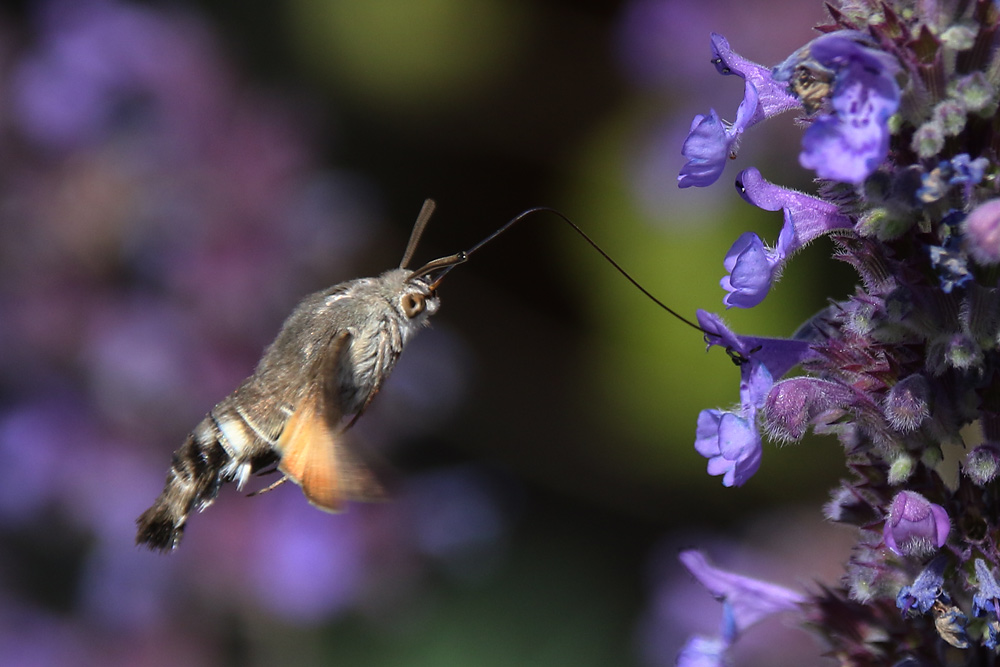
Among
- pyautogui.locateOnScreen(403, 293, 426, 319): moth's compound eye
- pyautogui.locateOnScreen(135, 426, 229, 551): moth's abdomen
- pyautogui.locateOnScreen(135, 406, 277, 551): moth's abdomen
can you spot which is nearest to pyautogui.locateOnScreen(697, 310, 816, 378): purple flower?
pyautogui.locateOnScreen(403, 293, 426, 319): moth's compound eye

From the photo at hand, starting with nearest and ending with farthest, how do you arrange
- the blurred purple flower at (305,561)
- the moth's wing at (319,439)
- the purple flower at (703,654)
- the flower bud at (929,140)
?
the flower bud at (929,140) → the purple flower at (703,654) → the moth's wing at (319,439) → the blurred purple flower at (305,561)

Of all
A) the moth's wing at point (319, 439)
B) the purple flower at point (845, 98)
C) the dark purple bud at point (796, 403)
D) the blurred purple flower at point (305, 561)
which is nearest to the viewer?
the purple flower at point (845, 98)

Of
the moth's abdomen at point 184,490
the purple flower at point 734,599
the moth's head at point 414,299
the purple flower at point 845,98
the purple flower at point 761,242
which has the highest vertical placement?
the purple flower at point 845,98

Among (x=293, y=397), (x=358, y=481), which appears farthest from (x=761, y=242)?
(x=293, y=397)

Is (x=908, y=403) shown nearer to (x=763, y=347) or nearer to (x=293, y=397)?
(x=763, y=347)

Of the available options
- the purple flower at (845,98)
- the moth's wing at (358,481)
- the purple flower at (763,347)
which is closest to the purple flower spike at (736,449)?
the purple flower at (763,347)

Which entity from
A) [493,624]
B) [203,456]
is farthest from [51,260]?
[493,624]

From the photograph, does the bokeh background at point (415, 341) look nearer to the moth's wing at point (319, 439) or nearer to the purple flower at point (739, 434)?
the moth's wing at point (319, 439)
